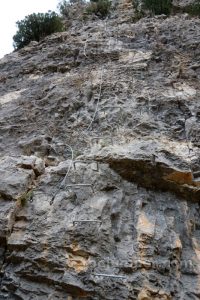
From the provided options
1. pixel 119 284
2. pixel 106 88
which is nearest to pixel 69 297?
pixel 119 284

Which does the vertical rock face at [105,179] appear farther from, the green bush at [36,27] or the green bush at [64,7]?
the green bush at [64,7]

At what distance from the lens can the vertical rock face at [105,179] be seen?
4.76m

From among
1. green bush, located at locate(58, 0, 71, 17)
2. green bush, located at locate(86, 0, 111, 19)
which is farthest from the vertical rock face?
green bush, located at locate(58, 0, 71, 17)

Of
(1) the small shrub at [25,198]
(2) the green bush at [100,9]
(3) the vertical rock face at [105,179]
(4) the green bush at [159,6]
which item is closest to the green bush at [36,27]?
(2) the green bush at [100,9]

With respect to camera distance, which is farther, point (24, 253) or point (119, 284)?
point (24, 253)

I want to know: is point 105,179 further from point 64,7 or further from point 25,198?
point 64,7

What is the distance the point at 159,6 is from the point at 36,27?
4.27 m

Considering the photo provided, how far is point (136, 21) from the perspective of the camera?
11.9 meters

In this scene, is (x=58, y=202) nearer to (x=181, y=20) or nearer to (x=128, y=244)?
(x=128, y=244)

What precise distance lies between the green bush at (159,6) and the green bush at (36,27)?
3.10 meters

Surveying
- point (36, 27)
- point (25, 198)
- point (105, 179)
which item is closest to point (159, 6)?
point (36, 27)

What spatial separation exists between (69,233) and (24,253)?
60cm

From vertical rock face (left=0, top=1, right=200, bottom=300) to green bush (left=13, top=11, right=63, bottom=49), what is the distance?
4.92 metres

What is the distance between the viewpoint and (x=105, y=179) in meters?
5.89
